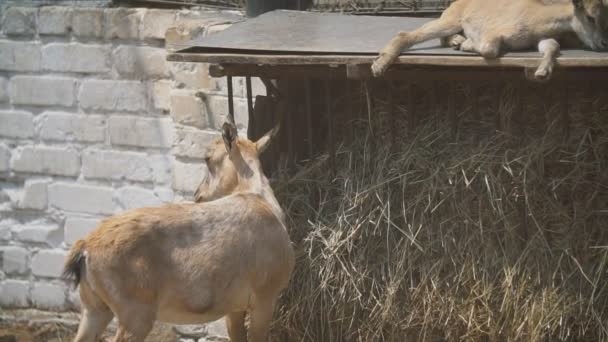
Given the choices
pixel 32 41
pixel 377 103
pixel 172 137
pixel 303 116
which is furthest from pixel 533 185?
pixel 32 41

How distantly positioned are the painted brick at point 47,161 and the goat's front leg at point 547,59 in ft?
13.0

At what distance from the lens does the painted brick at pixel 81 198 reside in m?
8.74

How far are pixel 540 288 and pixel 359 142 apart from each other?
1.51m

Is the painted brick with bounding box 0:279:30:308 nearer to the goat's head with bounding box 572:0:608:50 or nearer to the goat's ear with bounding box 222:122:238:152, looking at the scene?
the goat's ear with bounding box 222:122:238:152

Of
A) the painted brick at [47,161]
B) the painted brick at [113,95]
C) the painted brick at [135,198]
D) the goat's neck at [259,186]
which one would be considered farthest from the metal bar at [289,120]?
the painted brick at [47,161]

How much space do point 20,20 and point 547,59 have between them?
4508mm

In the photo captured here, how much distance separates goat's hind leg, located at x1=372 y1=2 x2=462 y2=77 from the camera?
6.49 metres

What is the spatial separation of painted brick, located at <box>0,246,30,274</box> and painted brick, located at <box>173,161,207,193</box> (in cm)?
169

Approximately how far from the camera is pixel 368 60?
657 centimetres

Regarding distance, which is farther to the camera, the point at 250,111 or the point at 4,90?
the point at 4,90

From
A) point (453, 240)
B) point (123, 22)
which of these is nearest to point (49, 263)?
point (123, 22)

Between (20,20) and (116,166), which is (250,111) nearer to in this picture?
(116,166)

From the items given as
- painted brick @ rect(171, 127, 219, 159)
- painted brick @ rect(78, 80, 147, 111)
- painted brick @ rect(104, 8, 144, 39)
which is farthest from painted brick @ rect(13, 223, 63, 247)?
painted brick @ rect(104, 8, 144, 39)

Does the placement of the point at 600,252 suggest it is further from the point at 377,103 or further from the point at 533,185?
the point at 377,103
